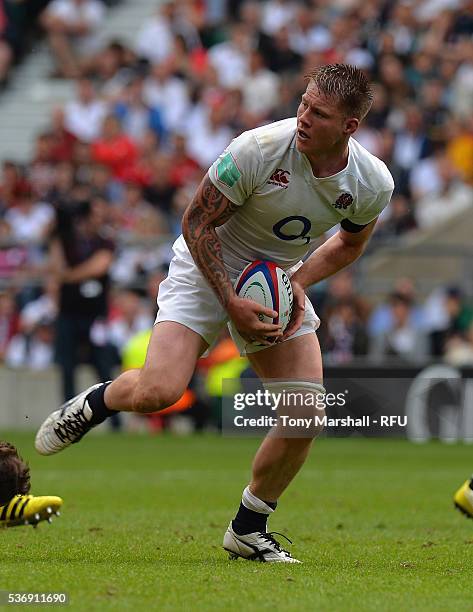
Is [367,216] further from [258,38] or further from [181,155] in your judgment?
[258,38]

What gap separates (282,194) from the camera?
6371 millimetres

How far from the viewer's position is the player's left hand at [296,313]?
256 inches

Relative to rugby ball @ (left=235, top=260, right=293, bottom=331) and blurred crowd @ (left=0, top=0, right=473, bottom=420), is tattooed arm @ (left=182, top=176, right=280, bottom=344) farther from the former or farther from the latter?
blurred crowd @ (left=0, top=0, right=473, bottom=420)

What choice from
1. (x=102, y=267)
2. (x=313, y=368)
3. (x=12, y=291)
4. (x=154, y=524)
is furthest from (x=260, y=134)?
(x=12, y=291)

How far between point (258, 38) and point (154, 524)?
1376 centimetres

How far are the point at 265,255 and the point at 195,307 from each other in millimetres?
433

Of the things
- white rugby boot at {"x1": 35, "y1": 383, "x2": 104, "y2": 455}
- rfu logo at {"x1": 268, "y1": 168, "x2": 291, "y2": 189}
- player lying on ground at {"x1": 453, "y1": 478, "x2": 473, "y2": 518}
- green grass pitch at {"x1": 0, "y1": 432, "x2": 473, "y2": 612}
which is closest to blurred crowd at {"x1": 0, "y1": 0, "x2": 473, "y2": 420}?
green grass pitch at {"x1": 0, "y1": 432, "x2": 473, "y2": 612}

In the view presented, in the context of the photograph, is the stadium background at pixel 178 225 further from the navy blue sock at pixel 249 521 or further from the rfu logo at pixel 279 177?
the rfu logo at pixel 279 177

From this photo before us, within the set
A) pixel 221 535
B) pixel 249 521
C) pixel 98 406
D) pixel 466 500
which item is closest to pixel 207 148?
pixel 221 535

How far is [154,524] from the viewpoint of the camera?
808 cm

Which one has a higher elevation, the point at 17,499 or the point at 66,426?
the point at 66,426

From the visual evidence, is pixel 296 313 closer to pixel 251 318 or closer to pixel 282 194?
pixel 251 318

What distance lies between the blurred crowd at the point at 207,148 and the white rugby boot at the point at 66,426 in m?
8.85

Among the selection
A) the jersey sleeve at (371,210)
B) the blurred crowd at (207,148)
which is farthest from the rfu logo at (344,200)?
the blurred crowd at (207,148)
